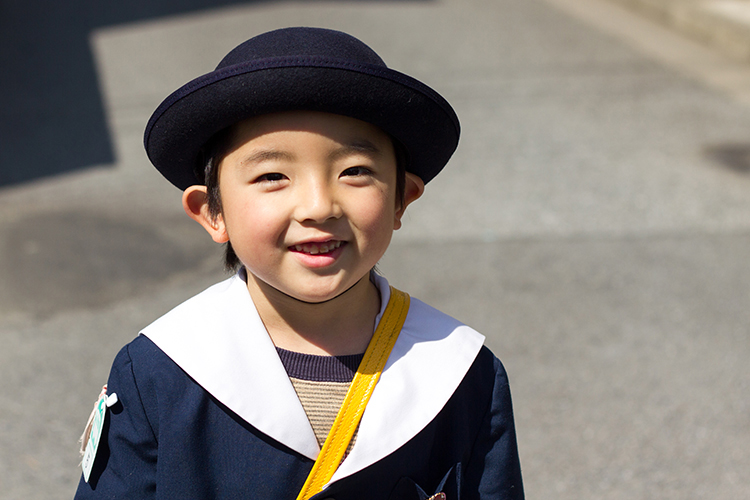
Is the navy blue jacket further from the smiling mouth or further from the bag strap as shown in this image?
the smiling mouth

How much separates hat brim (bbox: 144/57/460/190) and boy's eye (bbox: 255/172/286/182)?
0.35 feet

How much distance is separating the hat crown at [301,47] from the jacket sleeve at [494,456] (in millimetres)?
737

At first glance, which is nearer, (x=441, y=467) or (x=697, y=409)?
(x=441, y=467)

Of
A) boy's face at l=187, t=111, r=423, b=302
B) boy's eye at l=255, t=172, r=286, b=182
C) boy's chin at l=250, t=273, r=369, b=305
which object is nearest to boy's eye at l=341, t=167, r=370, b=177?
boy's face at l=187, t=111, r=423, b=302

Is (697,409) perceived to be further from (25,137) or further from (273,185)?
(25,137)

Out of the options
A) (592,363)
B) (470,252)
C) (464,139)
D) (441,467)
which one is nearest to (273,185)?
(441,467)

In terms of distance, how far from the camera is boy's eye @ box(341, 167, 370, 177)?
1.36m

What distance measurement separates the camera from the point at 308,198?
1.31 meters

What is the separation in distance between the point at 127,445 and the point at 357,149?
0.71 meters

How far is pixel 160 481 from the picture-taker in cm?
141

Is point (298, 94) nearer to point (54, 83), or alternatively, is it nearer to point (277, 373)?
point (277, 373)

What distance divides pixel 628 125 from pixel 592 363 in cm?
381

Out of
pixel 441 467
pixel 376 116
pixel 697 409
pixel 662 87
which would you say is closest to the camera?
pixel 376 116

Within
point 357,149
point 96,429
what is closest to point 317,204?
point 357,149
